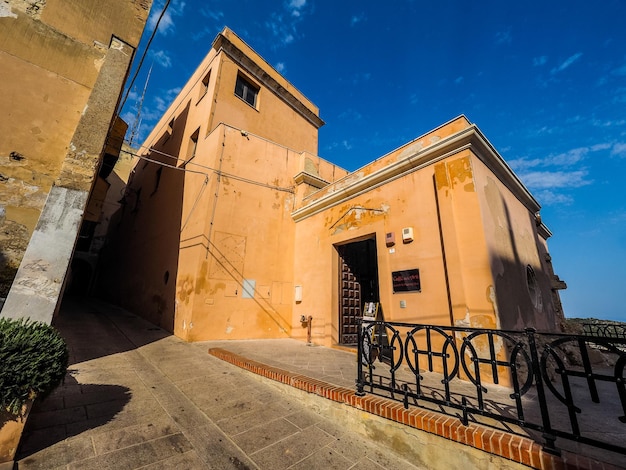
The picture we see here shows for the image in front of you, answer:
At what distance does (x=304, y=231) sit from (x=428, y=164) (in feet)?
15.3

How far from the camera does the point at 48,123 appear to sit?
3918 millimetres

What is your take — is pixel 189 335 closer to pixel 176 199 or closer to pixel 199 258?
pixel 199 258

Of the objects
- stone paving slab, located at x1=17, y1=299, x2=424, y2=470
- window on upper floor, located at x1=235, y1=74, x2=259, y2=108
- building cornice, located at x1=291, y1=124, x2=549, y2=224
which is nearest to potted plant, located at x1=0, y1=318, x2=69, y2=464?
stone paving slab, located at x1=17, y1=299, x2=424, y2=470

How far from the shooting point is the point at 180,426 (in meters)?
2.89

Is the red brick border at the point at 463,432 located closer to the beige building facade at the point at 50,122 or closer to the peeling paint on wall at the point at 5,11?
the beige building facade at the point at 50,122

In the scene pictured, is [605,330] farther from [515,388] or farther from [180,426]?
[180,426]

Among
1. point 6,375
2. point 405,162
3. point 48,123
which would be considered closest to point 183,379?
point 6,375

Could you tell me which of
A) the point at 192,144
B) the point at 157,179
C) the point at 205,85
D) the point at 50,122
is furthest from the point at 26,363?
the point at 157,179

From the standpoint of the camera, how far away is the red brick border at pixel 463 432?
1800 millimetres

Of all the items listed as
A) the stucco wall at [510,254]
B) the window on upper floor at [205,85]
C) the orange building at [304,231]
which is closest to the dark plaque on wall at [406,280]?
the orange building at [304,231]

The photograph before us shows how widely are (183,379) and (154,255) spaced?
7.64 m

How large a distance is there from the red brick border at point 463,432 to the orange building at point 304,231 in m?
2.53

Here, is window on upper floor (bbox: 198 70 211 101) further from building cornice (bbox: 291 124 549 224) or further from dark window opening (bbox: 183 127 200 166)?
building cornice (bbox: 291 124 549 224)

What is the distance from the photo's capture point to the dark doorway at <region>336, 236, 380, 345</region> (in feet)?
24.6
